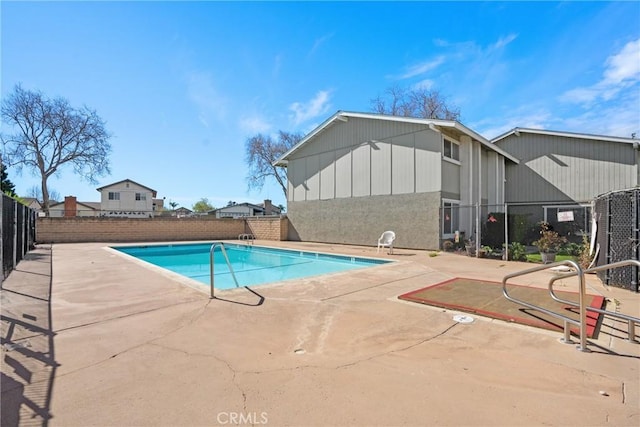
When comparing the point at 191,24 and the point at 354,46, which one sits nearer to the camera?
the point at 191,24

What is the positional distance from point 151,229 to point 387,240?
597 inches

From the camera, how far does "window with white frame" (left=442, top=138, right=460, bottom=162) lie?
14.4 meters

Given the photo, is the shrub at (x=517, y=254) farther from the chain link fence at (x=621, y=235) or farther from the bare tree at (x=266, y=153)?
the bare tree at (x=266, y=153)

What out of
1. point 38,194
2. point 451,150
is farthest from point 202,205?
point 451,150

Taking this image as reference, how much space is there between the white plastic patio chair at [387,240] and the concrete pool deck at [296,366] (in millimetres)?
8295

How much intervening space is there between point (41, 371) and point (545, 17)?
47.9ft

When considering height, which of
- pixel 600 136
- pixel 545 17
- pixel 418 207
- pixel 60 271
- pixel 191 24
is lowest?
pixel 60 271

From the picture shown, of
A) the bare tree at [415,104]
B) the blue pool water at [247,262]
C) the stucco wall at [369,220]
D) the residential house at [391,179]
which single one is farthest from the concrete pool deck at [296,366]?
the bare tree at [415,104]

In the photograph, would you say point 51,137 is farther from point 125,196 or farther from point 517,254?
point 517,254

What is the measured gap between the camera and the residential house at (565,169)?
1574 centimetres

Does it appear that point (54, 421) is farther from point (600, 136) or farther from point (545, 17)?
point (600, 136)

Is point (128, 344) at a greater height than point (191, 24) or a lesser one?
lesser

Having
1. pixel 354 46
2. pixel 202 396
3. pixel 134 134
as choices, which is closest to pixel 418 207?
pixel 354 46

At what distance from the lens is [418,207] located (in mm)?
14500
